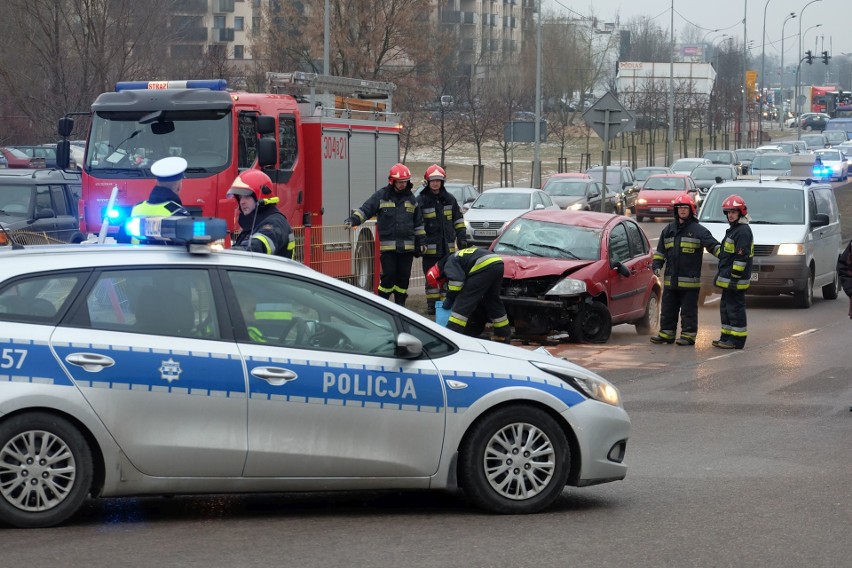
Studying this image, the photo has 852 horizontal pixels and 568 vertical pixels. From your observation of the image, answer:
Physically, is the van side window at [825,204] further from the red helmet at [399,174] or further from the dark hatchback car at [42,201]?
the dark hatchback car at [42,201]

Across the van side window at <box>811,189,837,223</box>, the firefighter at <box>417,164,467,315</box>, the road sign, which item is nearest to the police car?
the firefighter at <box>417,164,467,315</box>

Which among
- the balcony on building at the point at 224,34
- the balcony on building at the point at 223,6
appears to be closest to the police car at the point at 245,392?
the balcony on building at the point at 224,34

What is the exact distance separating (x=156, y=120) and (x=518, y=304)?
513 centimetres

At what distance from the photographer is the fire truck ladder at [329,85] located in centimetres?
1778

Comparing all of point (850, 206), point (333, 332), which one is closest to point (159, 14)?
point (850, 206)

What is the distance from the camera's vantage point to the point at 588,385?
6.88m

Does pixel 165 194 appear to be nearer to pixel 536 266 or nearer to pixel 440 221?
pixel 440 221

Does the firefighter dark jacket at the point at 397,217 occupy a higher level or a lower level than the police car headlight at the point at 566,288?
higher

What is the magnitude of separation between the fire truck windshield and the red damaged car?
3.71 metres

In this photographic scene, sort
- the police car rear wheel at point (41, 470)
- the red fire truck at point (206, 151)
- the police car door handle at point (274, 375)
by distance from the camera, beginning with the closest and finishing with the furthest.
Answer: the police car rear wheel at point (41, 470) → the police car door handle at point (274, 375) → the red fire truck at point (206, 151)

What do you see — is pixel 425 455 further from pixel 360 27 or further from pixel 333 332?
pixel 360 27

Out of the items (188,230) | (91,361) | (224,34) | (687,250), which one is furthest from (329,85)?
(224,34)

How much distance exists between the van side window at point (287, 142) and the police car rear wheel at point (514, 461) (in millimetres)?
10497

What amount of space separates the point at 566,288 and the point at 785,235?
6814 millimetres
